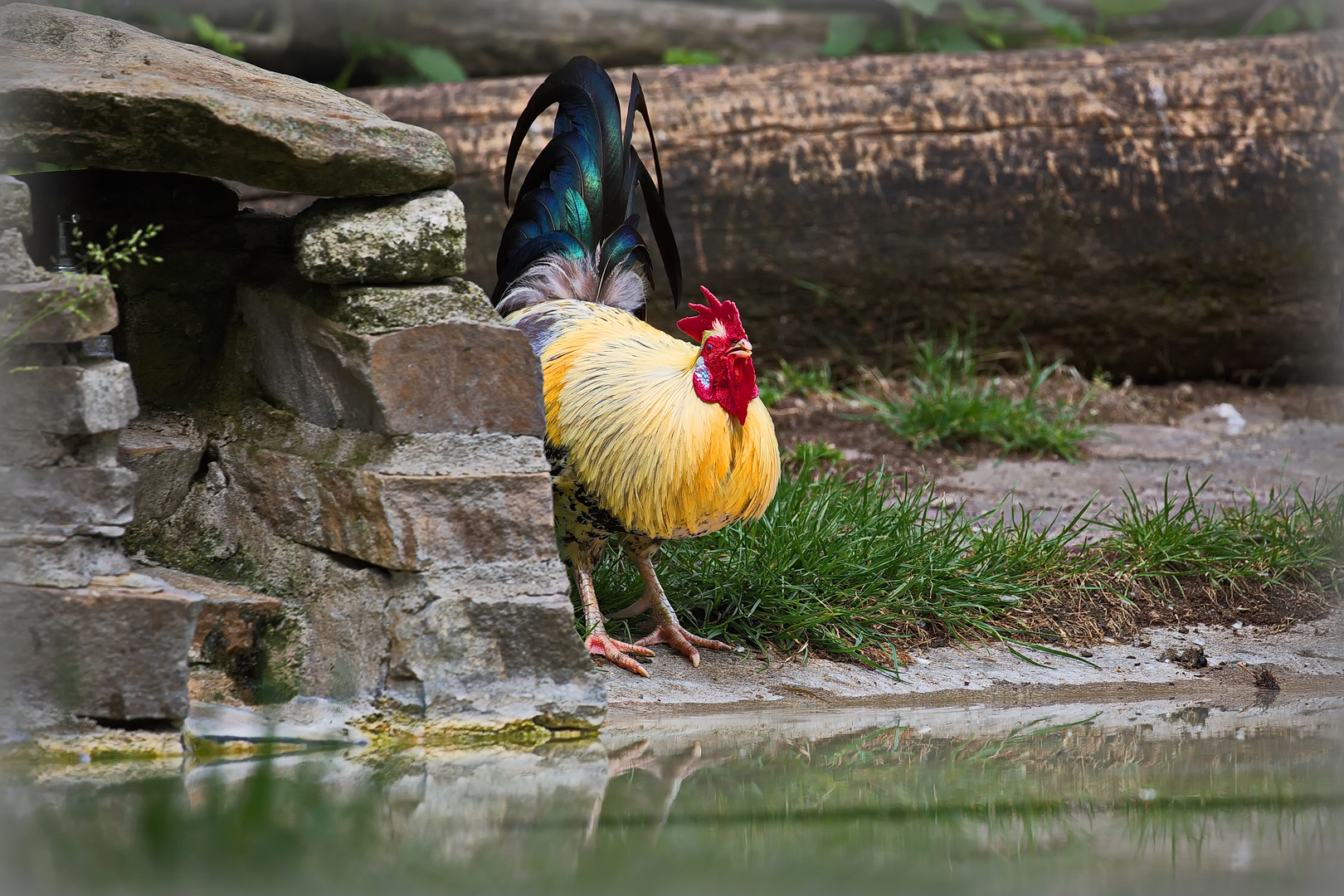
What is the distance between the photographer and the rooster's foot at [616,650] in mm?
3344

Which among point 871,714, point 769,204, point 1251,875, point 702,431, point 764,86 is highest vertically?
point 764,86

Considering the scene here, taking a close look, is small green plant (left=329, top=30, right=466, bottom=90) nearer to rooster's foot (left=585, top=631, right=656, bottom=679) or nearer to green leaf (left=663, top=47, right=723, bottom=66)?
green leaf (left=663, top=47, right=723, bottom=66)

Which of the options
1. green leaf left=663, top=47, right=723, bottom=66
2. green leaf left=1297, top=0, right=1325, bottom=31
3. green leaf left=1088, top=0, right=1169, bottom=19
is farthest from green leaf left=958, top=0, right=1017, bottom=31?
green leaf left=1297, top=0, right=1325, bottom=31

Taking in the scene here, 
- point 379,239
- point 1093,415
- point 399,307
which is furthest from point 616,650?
point 1093,415

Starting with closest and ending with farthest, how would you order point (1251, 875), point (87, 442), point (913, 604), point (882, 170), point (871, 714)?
point (1251, 875) < point (87, 442) < point (871, 714) < point (913, 604) < point (882, 170)

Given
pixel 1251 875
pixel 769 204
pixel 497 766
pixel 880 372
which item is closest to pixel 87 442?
pixel 497 766

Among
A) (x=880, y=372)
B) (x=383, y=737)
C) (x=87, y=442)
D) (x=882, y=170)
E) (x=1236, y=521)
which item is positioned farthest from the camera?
(x=880, y=372)

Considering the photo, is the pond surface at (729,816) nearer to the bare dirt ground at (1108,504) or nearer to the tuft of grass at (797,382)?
the bare dirt ground at (1108,504)

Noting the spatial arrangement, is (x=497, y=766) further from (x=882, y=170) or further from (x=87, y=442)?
(x=882, y=170)

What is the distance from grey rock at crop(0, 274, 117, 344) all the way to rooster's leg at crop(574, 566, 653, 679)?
1524mm

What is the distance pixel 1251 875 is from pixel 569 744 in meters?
1.37

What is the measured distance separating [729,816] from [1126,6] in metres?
5.84

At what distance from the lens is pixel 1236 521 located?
413 centimetres

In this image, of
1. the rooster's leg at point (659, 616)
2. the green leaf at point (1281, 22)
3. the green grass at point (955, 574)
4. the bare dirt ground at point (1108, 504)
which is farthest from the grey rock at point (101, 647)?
the green leaf at point (1281, 22)
